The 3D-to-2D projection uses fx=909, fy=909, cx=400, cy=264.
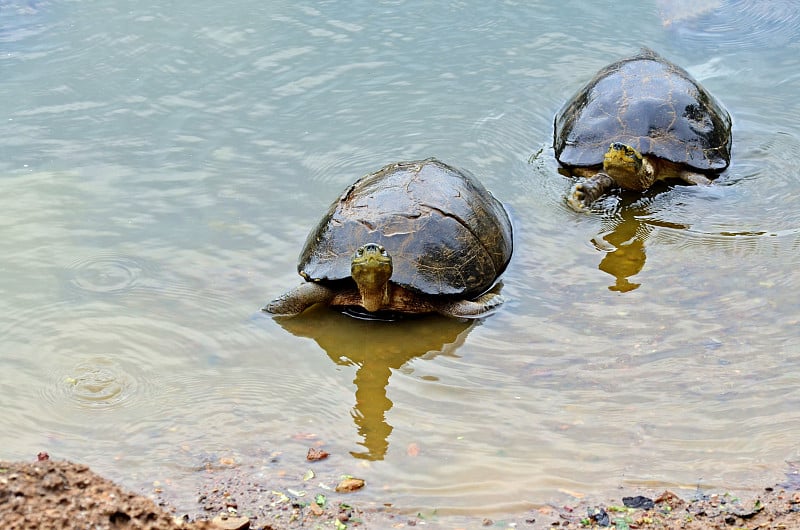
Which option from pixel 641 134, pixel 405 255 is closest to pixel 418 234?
pixel 405 255

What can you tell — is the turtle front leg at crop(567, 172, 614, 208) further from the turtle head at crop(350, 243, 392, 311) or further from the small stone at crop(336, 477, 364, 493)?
the small stone at crop(336, 477, 364, 493)

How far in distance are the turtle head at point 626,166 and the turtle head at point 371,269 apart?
2.78 meters

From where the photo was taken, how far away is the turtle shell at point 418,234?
637cm

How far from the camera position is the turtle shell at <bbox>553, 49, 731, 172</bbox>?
8.41 meters

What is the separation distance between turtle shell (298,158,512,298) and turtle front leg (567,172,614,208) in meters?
1.18

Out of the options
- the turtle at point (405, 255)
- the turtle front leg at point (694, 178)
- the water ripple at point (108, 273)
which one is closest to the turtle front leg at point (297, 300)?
the turtle at point (405, 255)

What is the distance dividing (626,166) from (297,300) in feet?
10.9

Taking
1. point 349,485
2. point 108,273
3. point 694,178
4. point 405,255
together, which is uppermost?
point 405,255

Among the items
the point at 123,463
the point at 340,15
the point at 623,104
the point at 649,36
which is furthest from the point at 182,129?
the point at 649,36

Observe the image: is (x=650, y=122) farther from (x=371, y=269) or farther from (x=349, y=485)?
(x=349, y=485)

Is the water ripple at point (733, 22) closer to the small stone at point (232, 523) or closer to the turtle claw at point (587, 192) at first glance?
the turtle claw at point (587, 192)

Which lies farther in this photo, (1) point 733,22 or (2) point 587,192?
(1) point 733,22

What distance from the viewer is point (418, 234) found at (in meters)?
6.45

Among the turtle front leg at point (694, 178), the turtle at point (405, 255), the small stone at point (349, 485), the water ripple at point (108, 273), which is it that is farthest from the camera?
the turtle front leg at point (694, 178)
